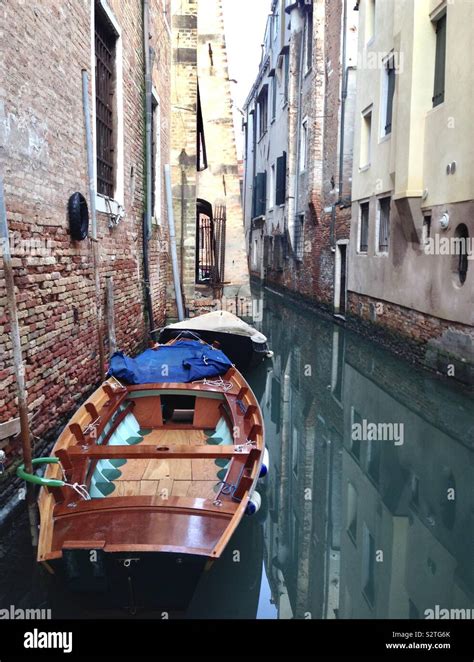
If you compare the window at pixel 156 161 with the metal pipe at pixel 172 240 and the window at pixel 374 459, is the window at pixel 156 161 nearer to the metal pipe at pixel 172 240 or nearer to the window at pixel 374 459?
the metal pipe at pixel 172 240

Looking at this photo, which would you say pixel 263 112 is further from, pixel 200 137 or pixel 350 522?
pixel 350 522

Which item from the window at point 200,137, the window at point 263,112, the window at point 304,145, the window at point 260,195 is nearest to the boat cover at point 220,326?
the window at point 200,137

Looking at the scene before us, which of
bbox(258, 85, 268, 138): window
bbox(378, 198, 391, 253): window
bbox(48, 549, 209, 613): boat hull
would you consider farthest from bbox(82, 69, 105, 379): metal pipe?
bbox(258, 85, 268, 138): window

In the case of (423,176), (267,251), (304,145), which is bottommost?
(267,251)

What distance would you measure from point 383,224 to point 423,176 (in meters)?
2.63

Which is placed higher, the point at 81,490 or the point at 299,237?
the point at 299,237

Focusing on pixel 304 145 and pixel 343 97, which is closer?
pixel 343 97

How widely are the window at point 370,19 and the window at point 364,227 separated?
321 cm

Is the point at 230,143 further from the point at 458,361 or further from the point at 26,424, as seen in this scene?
the point at 26,424

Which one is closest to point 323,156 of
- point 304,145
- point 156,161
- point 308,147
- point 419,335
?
point 308,147

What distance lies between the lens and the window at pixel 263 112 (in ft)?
86.8

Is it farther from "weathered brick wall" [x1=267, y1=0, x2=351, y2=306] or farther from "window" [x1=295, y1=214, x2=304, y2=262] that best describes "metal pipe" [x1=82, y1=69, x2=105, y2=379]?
"window" [x1=295, y1=214, x2=304, y2=262]

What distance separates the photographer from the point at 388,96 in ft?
37.6

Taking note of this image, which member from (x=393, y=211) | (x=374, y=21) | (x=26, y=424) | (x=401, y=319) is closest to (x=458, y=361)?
(x=401, y=319)
